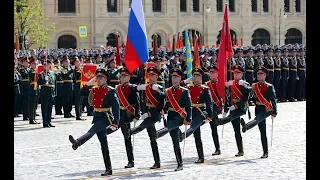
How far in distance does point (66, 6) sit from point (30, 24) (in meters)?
5.72

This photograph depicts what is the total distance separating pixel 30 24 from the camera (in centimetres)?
4150

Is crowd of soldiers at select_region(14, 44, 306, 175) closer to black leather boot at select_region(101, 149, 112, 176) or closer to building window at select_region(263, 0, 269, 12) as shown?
black leather boot at select_region(101, 149, 112, 176)

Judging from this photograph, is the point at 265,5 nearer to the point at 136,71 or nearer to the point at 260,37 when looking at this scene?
the point at 260,37

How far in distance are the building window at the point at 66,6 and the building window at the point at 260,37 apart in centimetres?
1325

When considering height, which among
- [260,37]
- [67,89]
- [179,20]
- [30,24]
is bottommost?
[67,89]

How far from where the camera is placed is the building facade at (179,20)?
46.2 meters

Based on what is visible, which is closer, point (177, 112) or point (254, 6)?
point (177, 112)

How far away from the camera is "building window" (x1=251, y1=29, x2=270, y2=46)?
167 ft

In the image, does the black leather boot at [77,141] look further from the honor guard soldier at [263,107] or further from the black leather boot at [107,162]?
the honor guard soldier at [263,107]

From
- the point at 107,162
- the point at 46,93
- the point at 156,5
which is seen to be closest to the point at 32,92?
the point at 46,93

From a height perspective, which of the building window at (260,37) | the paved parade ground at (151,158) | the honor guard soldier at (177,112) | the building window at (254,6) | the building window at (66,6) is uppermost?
the building window at (254,6)

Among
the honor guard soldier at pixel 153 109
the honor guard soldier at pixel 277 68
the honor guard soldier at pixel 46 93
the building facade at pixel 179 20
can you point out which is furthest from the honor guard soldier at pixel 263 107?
the building facade at pixel 179 20

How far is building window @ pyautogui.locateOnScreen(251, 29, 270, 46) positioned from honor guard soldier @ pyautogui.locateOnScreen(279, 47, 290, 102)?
24975 millimetres
